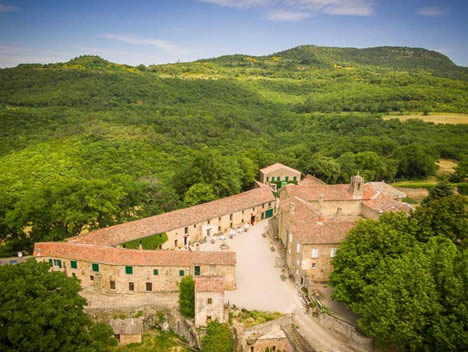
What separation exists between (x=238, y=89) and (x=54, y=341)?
112 m

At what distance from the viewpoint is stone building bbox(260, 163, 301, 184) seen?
6188 centimetres

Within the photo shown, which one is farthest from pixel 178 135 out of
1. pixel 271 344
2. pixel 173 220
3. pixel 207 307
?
pixel 271 344

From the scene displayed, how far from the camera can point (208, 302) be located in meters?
27.5

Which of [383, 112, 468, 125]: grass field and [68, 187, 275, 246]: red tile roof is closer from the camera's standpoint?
[68, 187, 275, 246]: red tile roof

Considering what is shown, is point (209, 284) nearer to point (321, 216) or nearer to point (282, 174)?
→ point (321, 216)

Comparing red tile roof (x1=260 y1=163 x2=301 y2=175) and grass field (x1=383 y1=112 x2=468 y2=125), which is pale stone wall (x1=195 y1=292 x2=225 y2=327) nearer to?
red tile roof (x1=260 y1=163 x2=301 y2=175)

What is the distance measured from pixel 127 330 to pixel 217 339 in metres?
7.85

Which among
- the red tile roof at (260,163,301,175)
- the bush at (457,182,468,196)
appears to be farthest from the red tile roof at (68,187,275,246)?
the bush at (457,182,468,196)

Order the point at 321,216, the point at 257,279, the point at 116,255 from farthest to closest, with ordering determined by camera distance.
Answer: the point at 321,216 → the point at 257,279 → the point at 116,255

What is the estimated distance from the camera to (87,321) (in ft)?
76.1

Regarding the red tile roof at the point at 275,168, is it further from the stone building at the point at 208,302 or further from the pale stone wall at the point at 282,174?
the stone building at the point at 208,302

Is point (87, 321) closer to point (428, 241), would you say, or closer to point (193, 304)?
point (193, 304)

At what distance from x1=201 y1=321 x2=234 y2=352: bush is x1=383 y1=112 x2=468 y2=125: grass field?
88229mm

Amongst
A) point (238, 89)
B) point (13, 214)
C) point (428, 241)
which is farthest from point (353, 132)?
point (13, 214)
